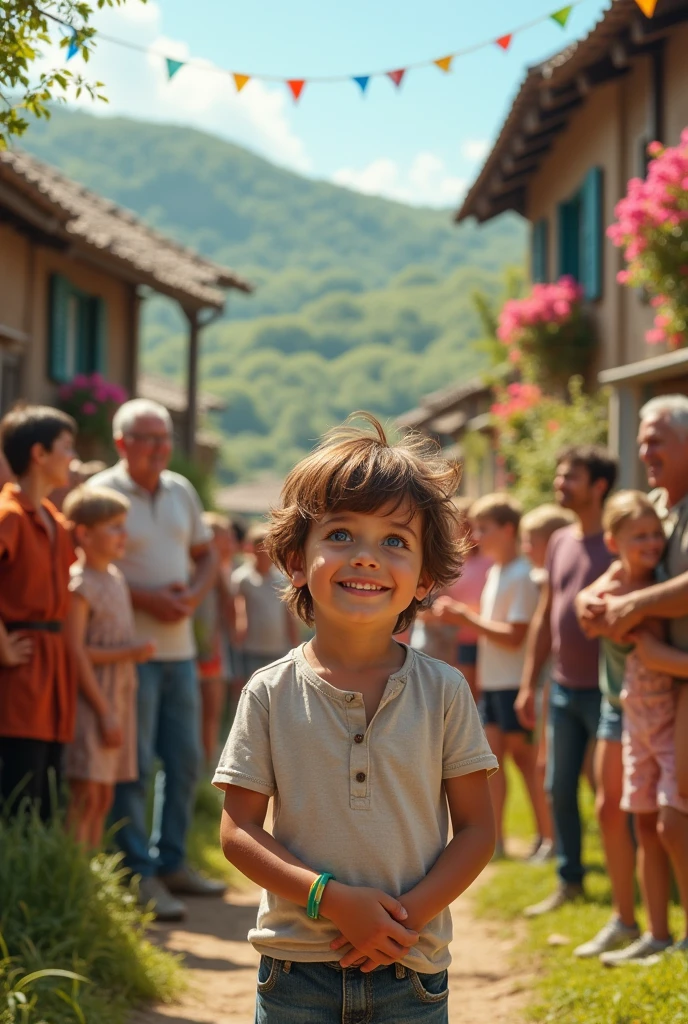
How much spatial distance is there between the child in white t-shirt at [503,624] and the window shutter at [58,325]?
1017 cm

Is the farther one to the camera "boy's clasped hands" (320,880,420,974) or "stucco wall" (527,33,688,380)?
"stucco wall" (527,33,688,380)

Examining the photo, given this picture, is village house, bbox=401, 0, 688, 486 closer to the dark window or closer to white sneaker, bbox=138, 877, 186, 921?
the dark window

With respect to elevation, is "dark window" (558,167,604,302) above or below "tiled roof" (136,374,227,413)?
below

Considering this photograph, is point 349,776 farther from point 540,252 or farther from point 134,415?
point 540,252

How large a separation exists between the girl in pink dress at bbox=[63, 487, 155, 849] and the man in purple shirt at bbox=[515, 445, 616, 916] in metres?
2.00

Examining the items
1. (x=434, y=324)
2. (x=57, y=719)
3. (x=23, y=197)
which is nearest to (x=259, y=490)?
(x=23, y=197)

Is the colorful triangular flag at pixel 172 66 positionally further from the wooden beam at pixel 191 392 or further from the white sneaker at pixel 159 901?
the wooden beam at pixel 191 392

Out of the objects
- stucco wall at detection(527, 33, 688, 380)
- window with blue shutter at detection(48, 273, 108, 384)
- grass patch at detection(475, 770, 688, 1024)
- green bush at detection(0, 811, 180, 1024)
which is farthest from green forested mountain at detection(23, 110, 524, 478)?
green bush at detection(0, 811, 180, 1024)

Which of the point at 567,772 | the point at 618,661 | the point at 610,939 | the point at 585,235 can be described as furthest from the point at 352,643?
the point at 585,235

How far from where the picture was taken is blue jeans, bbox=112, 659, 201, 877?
7.12 metres

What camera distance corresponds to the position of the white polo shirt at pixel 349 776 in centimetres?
297

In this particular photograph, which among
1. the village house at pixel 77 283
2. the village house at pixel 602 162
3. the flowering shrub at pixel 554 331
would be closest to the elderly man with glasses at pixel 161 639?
the village house at pixel 602 162

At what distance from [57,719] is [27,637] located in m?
0.38

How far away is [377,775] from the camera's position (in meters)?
2.99
